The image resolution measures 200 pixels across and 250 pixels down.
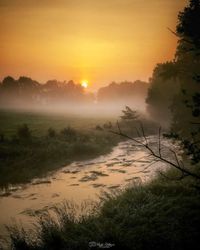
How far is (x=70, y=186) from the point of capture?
19750 millimetres

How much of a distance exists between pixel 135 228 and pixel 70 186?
1086cm

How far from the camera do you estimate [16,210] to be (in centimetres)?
1543

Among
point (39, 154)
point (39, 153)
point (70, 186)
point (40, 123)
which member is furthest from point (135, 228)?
point (40, 123)

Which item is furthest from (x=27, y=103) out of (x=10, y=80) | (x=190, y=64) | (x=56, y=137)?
(x=190, y=64)

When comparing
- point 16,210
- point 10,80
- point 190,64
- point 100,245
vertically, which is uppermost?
point 10,80

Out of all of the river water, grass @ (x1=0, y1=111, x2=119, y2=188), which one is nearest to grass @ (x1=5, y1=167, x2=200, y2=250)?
the river water

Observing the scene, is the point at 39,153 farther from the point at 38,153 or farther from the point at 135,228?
the point at 135,228

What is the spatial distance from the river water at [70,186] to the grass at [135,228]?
10.5 ft

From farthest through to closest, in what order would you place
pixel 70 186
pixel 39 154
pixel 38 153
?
pixel 38 153
pixel 39 154
pixel 70 186

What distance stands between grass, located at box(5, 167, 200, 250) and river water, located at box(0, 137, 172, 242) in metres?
3.21

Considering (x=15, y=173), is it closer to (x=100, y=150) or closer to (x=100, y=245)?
(x=100, y=150)

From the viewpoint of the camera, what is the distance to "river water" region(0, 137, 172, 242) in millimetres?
15445

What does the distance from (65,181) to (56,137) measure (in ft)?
48.0

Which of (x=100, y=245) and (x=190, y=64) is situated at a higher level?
(x=190, y=64)
